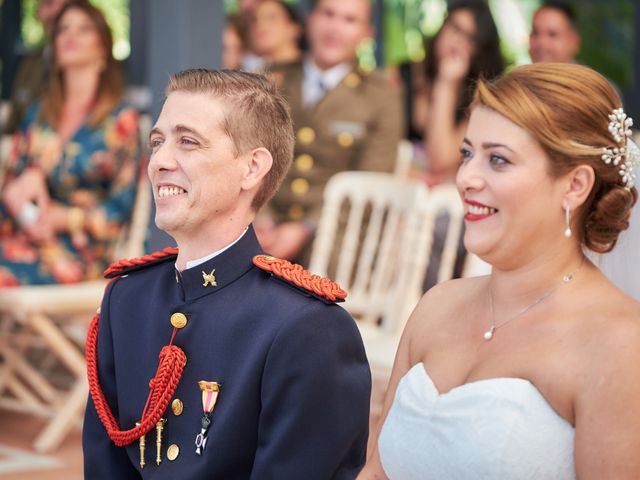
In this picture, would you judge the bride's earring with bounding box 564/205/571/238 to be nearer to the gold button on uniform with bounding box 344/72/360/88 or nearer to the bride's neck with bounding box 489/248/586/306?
the bride's neck with bounding box 489/248/586/306

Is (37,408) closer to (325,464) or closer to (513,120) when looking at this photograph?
(325,464)

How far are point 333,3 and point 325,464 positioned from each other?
374cm

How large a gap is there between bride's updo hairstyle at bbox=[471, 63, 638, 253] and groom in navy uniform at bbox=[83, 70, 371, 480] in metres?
0.47

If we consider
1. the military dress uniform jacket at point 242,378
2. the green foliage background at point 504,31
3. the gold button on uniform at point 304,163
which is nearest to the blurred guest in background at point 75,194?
the gold button on uniform at point 304,163

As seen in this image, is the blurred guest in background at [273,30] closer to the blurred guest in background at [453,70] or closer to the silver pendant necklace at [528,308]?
the blurred guest in background at [453,70]

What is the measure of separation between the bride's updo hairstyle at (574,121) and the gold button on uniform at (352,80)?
3528 millimetres

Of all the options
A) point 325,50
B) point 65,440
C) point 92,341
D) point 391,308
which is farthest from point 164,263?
point 325,50

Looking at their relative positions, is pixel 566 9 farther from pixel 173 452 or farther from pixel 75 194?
pixel 173 452

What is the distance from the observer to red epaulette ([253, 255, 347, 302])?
2.24 metres

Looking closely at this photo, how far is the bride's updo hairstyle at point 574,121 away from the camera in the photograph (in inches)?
78.7

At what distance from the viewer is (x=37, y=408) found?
5.08 metres

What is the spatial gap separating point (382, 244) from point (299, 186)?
35.2 inches

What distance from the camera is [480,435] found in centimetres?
200

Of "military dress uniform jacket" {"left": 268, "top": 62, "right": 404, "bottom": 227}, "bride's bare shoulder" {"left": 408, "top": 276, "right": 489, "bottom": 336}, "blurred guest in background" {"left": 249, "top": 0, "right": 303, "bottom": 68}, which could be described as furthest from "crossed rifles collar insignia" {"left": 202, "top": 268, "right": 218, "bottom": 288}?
"blurred guest in background" {"left": 249, "top": 0, "right": 303, "bottom": 68}
